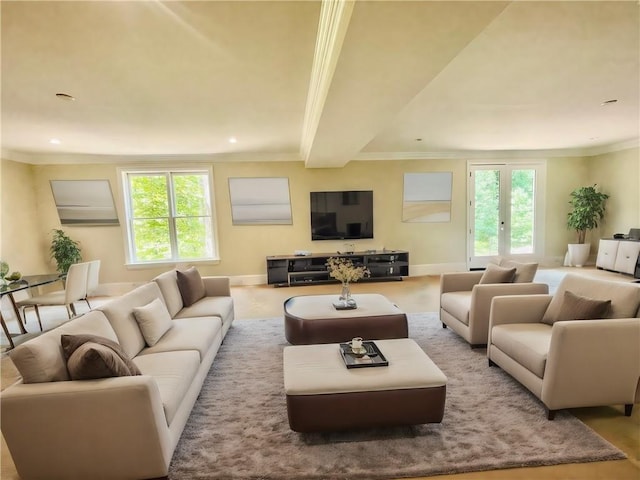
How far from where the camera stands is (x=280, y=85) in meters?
2.88

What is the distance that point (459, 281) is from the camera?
12.3ft

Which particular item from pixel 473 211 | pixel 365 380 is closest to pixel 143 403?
pixel 365 380

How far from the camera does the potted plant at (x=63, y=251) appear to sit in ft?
18.8

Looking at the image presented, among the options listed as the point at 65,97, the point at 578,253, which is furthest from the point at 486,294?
the point at 578,253

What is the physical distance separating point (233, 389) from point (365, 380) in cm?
120

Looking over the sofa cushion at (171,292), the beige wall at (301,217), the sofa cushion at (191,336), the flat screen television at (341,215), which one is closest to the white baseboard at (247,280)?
the beige wall at (301,217)

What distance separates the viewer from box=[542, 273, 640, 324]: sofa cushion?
7.06ft

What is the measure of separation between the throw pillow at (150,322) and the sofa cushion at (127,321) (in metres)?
0.04

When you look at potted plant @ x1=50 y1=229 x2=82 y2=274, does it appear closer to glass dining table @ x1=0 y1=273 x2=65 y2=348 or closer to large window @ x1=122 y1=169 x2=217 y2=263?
large window @ x1=122 y1=169 x2=217 y2=263

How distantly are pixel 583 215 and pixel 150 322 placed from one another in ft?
26.4

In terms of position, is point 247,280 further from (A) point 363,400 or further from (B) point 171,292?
(A) point 363,400

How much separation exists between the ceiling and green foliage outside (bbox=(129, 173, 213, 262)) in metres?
1.48

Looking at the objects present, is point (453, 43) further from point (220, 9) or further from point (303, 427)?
point (303, 427)

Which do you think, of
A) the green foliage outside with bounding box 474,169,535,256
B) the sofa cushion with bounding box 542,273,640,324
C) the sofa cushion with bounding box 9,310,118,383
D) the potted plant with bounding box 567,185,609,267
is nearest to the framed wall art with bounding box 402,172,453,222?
the green foliage outside with bounding box 474,169,535,256
